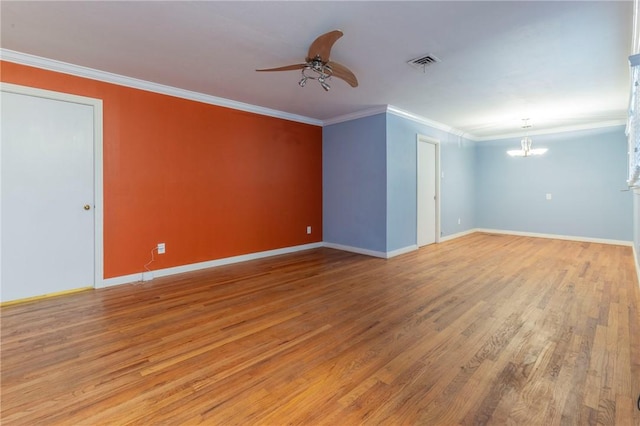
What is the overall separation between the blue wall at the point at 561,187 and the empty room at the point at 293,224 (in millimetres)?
136

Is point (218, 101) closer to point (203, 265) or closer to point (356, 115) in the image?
point (356, 115)

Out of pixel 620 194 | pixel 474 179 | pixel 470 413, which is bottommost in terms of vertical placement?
pixel 470 413

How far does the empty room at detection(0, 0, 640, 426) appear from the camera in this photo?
1712 millimetres

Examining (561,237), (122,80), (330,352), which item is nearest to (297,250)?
(330,352)

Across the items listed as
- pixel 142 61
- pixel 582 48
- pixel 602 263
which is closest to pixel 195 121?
pixel 142 61

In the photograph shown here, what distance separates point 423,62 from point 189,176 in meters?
3.25

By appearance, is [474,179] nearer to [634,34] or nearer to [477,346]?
[634,34]

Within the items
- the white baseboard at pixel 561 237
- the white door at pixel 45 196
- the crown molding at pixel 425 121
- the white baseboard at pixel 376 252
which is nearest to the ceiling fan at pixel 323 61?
the crown molding at pixel 425 121

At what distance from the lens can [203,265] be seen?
4.25m

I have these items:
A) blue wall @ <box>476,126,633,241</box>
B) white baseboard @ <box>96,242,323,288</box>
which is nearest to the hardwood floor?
white baseboard @ <box>96,242,323,288</box>

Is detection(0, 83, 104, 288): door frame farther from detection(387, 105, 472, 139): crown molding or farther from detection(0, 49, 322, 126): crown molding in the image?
detection(387, 105, 472, 139): crown molding

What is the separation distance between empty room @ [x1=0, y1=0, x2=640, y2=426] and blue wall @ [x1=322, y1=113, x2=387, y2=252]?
44mm

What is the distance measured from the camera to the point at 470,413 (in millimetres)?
1494

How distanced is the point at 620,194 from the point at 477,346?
6.18 metres
